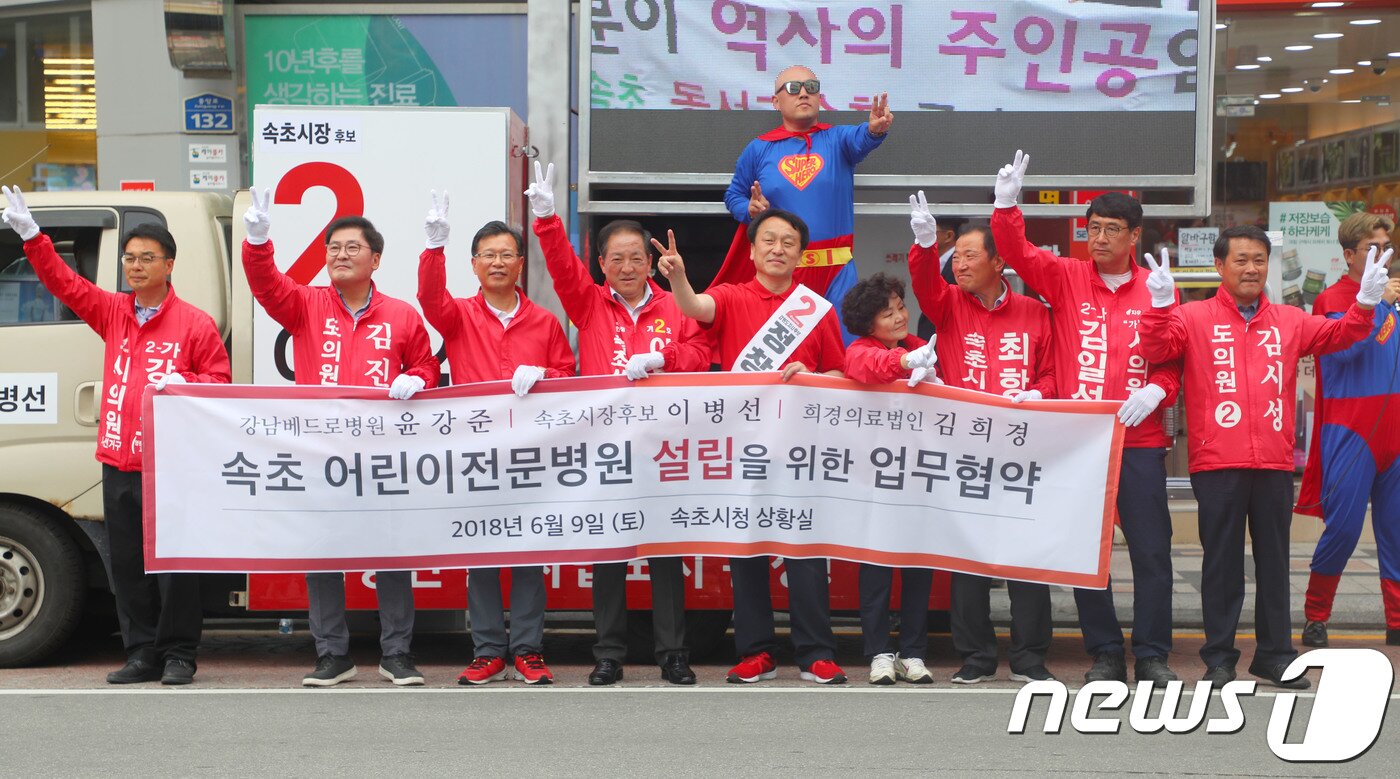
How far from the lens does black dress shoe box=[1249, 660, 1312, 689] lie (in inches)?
267

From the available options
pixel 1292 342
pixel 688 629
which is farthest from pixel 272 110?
pixel 1292 342

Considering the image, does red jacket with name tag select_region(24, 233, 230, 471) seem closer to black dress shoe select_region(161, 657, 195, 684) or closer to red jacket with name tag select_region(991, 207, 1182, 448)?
black dress shoe select_region(161, 657, 195, 684)

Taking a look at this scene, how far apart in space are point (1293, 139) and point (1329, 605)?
489cm

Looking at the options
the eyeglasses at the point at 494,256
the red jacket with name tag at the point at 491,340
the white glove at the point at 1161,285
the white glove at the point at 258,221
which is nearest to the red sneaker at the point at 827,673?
the red jacket with name tag at the point at 491,340

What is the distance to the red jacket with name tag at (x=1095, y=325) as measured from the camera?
682cm

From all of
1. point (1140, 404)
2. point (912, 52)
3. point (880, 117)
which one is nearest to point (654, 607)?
point (1140, 404)

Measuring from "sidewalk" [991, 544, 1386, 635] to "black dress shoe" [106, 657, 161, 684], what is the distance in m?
4.12

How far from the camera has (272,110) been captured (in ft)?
25.0

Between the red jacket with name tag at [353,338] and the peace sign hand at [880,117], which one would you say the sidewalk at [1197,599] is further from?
the red jacket with name tag at [353,338]

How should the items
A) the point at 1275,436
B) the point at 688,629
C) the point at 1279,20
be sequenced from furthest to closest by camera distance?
the point at 1279,20 → the point at 688,629 → the point at 1275,436

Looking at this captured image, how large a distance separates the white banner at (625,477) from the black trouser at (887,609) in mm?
130

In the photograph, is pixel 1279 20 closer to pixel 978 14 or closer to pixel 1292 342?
pixel 978 14

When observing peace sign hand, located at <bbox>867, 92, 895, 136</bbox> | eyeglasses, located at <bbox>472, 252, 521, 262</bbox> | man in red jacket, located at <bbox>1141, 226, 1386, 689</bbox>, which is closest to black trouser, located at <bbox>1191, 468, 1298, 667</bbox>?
man in red jacket, located at <bbox>1141, 226, 1386, 689</bbox>

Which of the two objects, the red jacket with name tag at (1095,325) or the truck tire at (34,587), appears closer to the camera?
the red jacket with name tag at (1095,325)
